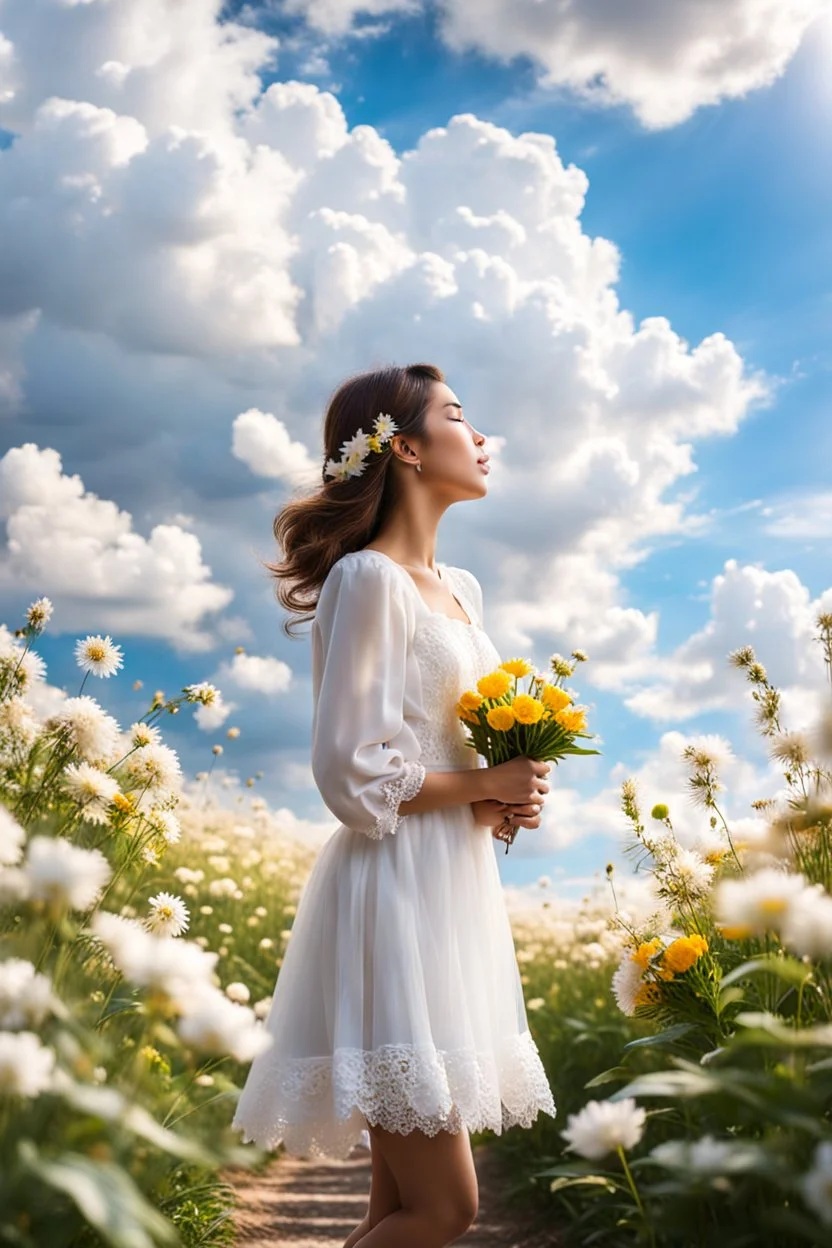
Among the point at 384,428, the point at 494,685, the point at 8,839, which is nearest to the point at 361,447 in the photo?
the point at 384,428

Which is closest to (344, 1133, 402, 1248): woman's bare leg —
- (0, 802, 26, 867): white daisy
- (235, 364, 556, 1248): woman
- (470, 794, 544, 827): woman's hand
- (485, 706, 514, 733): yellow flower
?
(235, 364, 556, 1248): woman

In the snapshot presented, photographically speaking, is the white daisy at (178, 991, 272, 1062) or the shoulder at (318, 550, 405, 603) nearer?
the white daisy at (178, 991, 272, 1062)

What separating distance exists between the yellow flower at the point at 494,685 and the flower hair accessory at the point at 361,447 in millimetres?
807

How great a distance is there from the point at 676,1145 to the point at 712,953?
1.09 metres

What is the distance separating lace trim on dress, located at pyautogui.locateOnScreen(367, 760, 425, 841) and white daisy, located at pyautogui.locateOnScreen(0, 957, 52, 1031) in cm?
127

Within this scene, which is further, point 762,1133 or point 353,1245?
point 353,1245

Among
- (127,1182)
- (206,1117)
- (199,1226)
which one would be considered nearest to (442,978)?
(127,1182)

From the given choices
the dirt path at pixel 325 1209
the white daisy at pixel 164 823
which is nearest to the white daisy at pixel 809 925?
the white daisy at pixel 164 823

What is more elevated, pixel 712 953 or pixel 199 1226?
pixel 712 953

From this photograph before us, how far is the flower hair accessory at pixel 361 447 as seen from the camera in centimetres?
310

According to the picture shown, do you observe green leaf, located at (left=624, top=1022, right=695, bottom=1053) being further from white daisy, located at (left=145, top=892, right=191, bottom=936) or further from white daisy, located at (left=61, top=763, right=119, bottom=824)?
white daisy, located at (left=61, top=763, right=119, bottom=824)

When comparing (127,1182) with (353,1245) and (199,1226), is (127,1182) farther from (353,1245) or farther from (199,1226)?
(199,1226)

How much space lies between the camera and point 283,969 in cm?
273

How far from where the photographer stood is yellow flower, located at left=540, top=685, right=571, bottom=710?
2.79m
